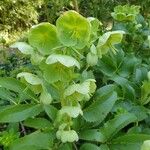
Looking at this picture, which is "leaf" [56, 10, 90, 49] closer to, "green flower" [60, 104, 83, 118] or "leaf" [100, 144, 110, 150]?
"green flower" [60, 104, 83, 118]

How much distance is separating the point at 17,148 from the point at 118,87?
0.37m

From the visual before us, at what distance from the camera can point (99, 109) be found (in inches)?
42.4

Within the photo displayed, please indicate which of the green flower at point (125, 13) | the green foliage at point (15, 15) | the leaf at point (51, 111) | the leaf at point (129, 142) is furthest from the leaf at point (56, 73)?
the green foliage at point (15, 15)

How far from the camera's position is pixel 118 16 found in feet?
4.99

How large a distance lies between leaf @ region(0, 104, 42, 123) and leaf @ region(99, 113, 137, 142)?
159mm

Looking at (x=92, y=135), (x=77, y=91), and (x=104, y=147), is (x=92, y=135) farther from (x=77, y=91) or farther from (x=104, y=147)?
(x=77, y=91)

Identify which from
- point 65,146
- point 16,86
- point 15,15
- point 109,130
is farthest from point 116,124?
point 15,15

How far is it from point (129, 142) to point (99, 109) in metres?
0.10

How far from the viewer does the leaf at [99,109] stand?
3.52 feet

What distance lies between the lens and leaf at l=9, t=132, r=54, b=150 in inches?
40.0

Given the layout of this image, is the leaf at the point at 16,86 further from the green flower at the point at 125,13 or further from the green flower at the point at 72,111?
the green flower at the point at 125,13

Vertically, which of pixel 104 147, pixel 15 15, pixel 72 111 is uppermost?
pixel 72 111

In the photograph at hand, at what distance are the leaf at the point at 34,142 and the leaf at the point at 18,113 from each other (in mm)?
49

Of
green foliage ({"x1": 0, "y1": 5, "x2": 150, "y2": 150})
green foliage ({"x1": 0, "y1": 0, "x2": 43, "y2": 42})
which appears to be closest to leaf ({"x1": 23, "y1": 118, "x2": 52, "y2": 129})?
green foliage ({"x1": 0, "y1": 5, "x2": 150, "y2": 150})
